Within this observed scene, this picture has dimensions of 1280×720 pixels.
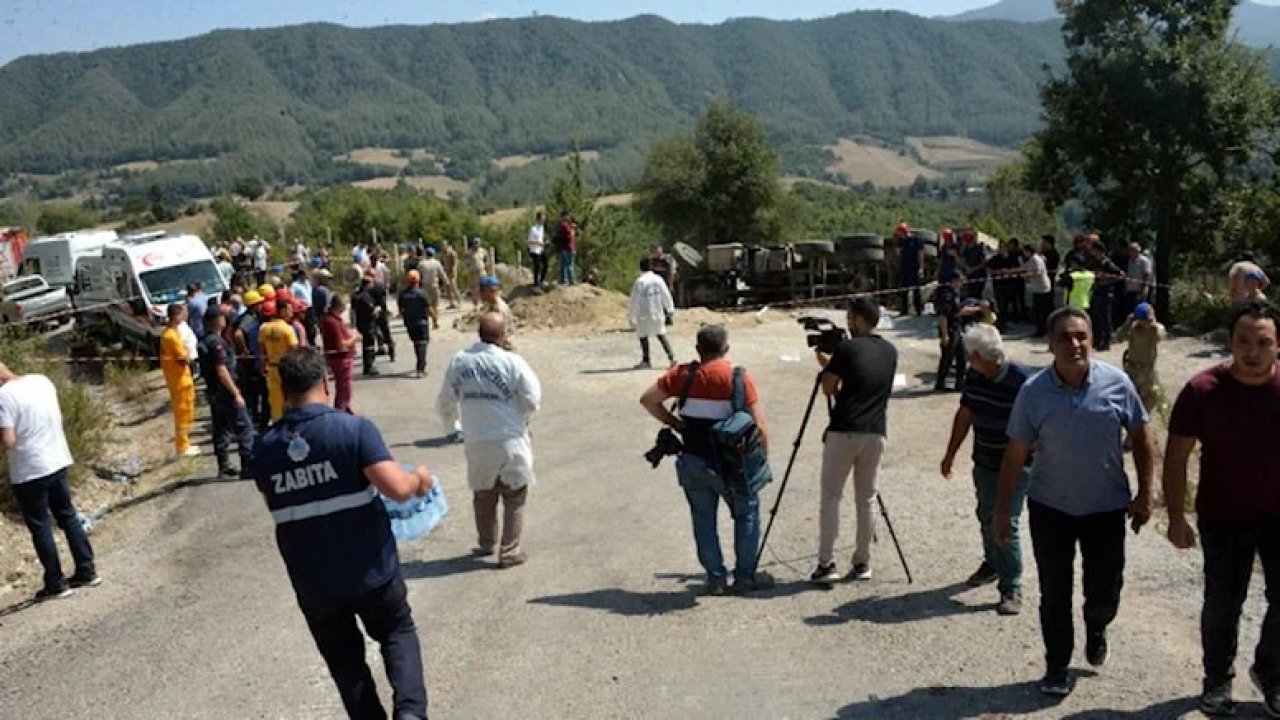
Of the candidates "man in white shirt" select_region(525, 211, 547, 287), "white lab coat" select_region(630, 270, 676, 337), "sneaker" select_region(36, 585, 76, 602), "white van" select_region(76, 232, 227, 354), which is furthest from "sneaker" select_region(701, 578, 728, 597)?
"man in white shirt" select_region(525, 211, 547, 287)

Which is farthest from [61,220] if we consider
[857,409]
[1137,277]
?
[857,409]

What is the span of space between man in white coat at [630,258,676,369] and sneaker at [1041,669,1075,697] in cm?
1045

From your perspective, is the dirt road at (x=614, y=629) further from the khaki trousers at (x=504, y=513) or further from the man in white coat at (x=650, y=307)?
the man in white coat at (x=650, y=307)

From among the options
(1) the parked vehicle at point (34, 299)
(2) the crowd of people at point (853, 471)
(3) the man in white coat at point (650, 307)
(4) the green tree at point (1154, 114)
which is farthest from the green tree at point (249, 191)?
(2) the crowd of people at point (853, 471)

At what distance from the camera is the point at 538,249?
2281cm

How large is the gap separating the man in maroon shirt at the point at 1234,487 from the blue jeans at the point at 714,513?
8.14 feet

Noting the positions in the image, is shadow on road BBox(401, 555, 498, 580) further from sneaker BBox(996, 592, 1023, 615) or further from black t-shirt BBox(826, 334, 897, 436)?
sneaker BBox(996, 592, 1023, 615)

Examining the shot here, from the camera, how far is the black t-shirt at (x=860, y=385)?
22.0 feet

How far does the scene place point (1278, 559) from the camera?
499cm

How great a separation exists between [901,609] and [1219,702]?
195 centimetres

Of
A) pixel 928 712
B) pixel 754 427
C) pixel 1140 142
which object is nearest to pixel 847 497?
pixel 754 427

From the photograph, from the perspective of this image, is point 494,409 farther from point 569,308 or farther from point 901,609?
point 569,308

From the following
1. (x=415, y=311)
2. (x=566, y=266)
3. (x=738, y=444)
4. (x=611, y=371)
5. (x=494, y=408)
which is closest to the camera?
(x=738, y=444)

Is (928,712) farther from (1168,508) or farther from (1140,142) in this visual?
(1140,142)
